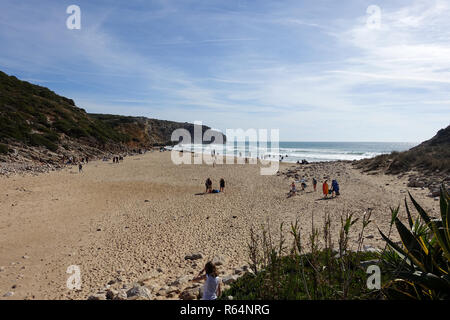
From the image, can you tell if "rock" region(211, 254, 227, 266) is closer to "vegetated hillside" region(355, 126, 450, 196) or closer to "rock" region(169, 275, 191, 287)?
"rock" region(169, 275, 191, 287)

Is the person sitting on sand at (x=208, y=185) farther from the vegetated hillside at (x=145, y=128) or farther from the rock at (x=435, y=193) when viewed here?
the vegetated hillside at (x=145, y=128)

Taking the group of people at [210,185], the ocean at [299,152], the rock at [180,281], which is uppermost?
the ocean at [299,152]

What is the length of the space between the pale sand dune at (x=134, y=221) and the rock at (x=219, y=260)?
21cm

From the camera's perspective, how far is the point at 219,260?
8.13 m

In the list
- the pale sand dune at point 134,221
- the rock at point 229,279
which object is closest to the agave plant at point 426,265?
the rock at point 229,279

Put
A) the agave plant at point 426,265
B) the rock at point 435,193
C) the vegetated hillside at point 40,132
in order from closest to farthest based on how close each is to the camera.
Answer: the agave plant at point 426,265, the rock at point 435,193, the vegetated hillside at point 40,132

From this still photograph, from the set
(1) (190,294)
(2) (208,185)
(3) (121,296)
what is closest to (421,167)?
(2) (208,185)

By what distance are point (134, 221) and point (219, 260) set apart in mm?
6337

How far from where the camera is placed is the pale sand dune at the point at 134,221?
7914 mm

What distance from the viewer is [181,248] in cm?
966

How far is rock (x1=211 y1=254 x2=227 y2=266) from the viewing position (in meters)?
7.98
